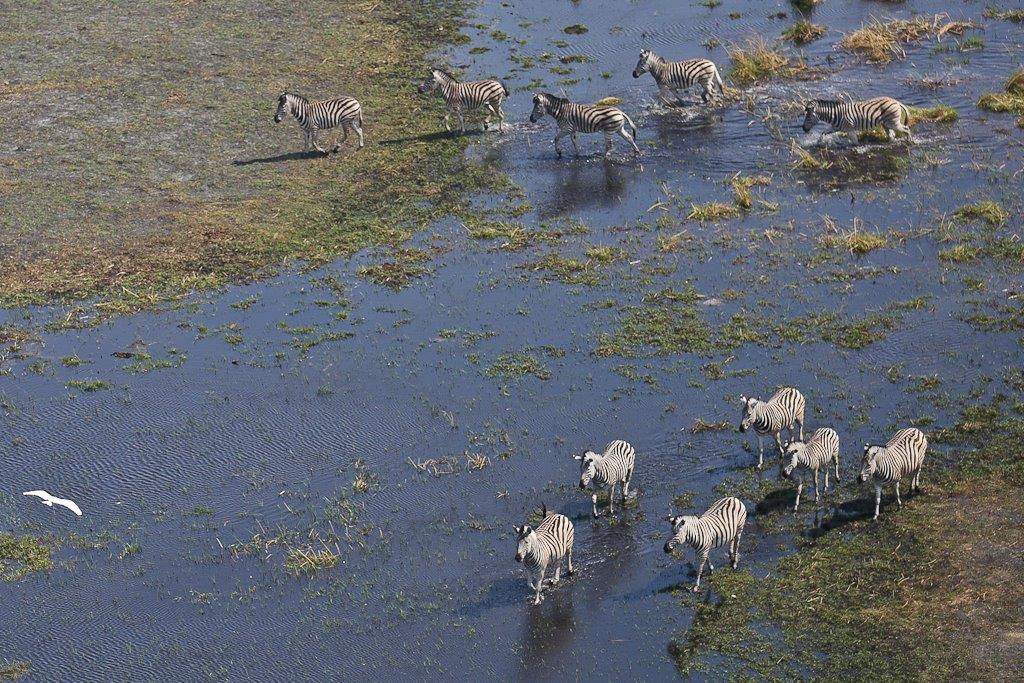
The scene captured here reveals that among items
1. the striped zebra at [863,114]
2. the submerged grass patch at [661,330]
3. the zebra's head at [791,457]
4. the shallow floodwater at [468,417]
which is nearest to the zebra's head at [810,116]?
the striped zebra at [863,114]

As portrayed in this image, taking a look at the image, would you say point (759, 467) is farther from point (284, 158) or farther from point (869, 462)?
point (284, 158)

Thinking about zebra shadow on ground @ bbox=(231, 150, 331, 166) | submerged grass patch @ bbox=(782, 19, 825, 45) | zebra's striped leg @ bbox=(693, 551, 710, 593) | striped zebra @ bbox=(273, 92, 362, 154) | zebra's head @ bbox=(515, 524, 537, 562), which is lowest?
zebra's striped leg @ bbox=(693, 551, 710, 593)

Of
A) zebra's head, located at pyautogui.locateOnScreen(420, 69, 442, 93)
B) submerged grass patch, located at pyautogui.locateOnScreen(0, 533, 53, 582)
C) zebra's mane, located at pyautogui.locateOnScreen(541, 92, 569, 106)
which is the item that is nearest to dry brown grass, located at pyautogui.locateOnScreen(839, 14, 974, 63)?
zebra's mane, located at pyautogui.locateOnScreen(541, 92, 569, 106)

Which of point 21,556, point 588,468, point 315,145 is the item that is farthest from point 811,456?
point 315,145

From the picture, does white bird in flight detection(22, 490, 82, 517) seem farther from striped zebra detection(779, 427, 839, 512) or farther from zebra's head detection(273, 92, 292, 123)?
zebra's head detection(273, 92, 292, 123)

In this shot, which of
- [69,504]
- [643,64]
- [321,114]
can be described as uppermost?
[643,64]

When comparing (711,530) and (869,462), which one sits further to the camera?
(869,462)

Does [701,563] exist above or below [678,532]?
below
